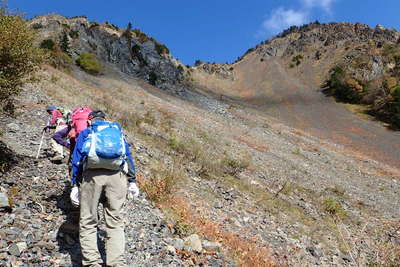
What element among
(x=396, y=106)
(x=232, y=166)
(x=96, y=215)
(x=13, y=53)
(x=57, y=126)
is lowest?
(x=232, y=166)

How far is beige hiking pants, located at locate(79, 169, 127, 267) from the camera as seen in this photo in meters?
4.22

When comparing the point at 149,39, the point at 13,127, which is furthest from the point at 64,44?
the point at 13,127

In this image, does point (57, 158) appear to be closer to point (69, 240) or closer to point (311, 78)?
point (69, 240)

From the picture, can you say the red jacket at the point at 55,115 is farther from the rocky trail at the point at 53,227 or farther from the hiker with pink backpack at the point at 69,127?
the rocky trail at the point at 53,227

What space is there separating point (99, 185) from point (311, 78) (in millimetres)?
79587

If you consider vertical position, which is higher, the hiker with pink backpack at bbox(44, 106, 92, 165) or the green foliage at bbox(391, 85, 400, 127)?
the green foliage at bbox(391, 85, 400, 127)

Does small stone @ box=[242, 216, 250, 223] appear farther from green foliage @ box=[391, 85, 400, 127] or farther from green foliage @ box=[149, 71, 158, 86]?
green foliage @ box=[391, 85, 400, 127]

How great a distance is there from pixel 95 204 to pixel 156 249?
1.55m

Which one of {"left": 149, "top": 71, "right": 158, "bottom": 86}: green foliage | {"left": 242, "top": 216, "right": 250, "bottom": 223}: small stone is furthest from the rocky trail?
{"left": 149, "top": 71, "right": 158, "bottom": 86}: green foliage

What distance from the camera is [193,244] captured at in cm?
571

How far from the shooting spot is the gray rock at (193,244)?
18.5 feet

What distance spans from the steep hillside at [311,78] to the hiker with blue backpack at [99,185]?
31900mm

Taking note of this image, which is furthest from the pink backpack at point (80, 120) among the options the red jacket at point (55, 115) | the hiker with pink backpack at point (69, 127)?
the red jacket at point (55, 115)

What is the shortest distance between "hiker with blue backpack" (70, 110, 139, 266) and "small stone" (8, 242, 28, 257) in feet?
2.98
